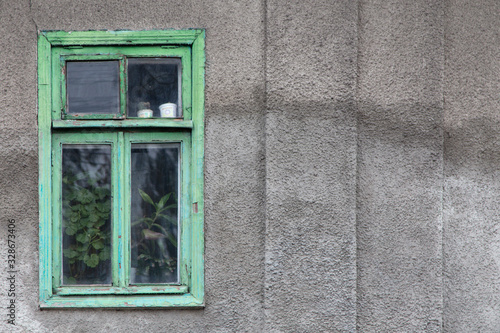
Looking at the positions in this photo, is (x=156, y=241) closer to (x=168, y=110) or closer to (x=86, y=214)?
(x=86, y=214)

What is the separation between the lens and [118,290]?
2.80 meters

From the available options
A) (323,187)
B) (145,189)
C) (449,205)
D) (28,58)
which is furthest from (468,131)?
(28,58)

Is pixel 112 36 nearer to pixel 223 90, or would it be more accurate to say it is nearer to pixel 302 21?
pixel 223 90

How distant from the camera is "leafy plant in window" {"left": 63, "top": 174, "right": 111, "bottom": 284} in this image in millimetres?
2846

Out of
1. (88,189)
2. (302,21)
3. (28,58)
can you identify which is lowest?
(88,189)


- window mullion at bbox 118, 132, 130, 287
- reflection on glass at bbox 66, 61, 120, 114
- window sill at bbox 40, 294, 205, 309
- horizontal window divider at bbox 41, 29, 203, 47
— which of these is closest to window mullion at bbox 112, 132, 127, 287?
window mullion at bbox 118, 132, 130, 287

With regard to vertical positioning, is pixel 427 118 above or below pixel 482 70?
below

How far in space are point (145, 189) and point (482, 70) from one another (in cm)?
218

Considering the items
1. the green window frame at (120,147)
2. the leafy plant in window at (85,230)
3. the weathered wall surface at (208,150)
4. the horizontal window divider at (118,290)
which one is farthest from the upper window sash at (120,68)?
the horizontal window divider at (118,290)

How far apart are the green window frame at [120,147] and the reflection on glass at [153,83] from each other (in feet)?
0.13

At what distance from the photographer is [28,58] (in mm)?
2807

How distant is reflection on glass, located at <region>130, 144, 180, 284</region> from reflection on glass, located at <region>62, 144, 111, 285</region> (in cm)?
16

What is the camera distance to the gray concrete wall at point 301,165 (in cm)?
274

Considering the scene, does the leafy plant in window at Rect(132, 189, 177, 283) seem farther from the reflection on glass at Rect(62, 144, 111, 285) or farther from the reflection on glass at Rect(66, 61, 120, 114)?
the reflection on glass at Rect(66, 61, 120, 114)
